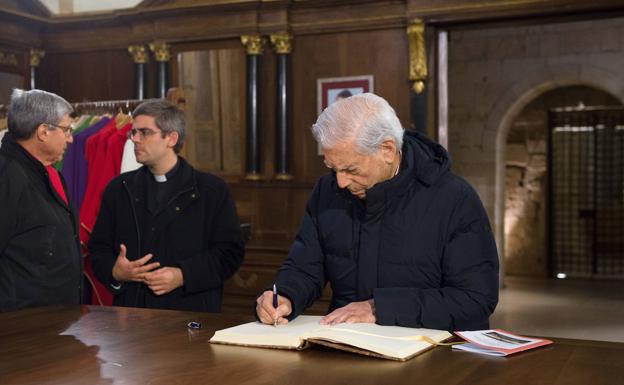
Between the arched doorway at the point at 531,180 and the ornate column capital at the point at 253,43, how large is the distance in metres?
5.53

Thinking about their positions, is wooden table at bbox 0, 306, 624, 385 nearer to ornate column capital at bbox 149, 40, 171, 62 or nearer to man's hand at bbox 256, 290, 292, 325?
man's hand at bbox 256, 290, 292, 325

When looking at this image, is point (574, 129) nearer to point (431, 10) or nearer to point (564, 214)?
point (564, 214)

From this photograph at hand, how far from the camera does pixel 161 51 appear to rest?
A: 23.5ft

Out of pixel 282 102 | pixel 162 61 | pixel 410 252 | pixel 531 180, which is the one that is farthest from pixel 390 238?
pixel 531 180

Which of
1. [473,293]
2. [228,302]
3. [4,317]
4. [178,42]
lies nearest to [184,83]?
[178,42]

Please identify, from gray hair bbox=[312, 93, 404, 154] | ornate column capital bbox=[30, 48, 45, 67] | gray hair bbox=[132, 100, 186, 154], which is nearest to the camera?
gray hair bbox=[312, 93, 404, 154]

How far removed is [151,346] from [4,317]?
0.71 metres

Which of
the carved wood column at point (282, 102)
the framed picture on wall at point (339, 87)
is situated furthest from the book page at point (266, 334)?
the carved wood column at point (282, 102)

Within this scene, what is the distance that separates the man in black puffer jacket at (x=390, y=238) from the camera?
2.26 meters

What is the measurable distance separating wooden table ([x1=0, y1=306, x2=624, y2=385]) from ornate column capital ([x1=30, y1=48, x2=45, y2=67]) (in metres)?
5.82

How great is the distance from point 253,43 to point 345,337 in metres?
5.15

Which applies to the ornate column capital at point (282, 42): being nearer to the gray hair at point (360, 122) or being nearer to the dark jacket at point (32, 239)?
the dark jacket at point (32, 239)

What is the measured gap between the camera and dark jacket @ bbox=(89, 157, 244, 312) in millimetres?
3270

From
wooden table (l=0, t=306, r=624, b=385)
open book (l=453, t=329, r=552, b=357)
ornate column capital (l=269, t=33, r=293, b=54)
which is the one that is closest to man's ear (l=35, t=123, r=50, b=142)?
wooden table (l=0, t=306, r=624, b=385)
